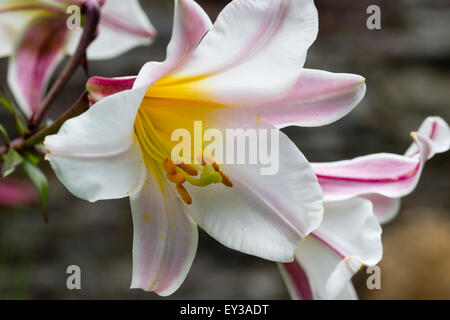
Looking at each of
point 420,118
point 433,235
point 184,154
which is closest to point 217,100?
point 184,154

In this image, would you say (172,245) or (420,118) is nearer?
(172,245)

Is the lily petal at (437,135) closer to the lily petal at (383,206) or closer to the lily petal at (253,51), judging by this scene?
the lily petal at (383,206)

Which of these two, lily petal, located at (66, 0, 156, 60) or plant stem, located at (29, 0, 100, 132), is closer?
plant stem, located at (29, 0, 100, 132)

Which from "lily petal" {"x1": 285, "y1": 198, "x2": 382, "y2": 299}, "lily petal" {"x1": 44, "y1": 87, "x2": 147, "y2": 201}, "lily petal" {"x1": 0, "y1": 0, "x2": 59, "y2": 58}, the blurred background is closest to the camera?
"lily petal" {"x1": 44, "y1": 87, "x2": 147, "y2": 201}

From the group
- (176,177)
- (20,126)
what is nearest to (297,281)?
(176,177)

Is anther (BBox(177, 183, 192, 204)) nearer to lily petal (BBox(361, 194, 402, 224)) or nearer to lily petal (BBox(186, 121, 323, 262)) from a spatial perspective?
lily petal (BBox(186, 121, 323, 262))

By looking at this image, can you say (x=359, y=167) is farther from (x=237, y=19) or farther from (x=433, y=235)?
(x=433, y=235)

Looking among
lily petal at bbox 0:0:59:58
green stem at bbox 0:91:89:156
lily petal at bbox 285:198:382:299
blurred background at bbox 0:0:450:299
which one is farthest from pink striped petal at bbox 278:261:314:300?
blurred background at bbox 0:0:450:299
